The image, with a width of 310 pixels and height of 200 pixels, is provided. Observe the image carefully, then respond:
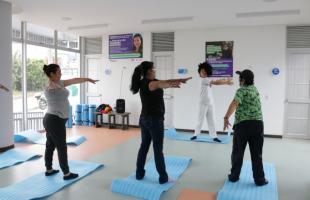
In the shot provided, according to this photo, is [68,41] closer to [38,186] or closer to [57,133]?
[57,133]

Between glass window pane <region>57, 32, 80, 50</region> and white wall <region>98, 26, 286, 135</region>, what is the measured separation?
6.82ft

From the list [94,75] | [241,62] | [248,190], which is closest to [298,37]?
[241,62]

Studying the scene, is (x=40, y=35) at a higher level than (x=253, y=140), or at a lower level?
higher

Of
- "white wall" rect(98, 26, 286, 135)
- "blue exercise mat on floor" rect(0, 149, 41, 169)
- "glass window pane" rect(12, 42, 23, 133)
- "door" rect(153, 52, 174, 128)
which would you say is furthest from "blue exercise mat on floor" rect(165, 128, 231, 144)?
"glass window pane" rect(12, 42, 23, 133)

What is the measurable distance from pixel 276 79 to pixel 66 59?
5.84 m

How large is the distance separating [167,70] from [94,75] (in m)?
2.43

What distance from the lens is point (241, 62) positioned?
22.2ft

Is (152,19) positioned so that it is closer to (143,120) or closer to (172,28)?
(172,28)

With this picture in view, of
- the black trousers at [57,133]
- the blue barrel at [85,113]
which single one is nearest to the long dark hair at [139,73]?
the black trousers at [57,133]

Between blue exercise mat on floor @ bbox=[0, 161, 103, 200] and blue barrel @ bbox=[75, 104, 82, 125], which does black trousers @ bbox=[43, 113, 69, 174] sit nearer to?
blue exercise mat on floor @ bbox=[0, 161, 103, 200]

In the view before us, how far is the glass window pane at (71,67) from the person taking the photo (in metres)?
8.06

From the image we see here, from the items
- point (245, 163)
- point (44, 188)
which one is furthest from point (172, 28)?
point (44, 188)

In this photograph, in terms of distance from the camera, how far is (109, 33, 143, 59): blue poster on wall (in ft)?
25.2

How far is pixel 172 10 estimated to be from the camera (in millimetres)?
5441
